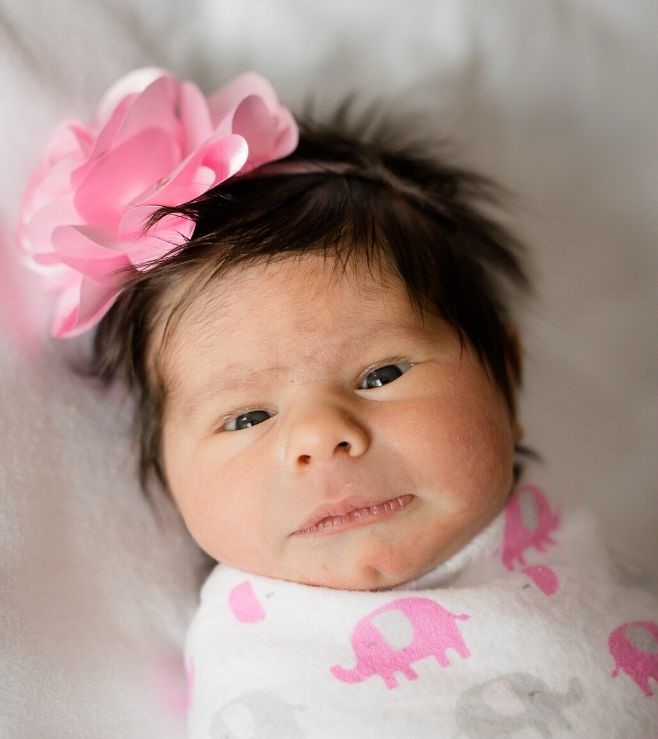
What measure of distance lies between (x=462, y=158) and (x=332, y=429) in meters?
0.80

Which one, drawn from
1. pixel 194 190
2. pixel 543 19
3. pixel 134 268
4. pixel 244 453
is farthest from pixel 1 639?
pixel 543 19

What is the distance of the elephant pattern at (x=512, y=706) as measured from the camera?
882 millimetres

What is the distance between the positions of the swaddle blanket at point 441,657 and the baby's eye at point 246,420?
18 cm

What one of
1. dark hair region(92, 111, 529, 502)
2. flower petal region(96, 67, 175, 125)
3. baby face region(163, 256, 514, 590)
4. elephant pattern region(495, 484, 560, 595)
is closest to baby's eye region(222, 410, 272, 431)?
baby face region(163, 256, 514, 590)

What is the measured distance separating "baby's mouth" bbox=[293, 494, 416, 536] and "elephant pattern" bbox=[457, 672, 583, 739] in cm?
20

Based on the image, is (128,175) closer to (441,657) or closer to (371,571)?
(371,571)

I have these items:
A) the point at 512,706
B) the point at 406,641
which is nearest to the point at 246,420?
the point at 406,641

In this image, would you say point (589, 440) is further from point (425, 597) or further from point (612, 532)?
point (425, 597)

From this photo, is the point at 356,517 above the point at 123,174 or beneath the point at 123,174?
beneath

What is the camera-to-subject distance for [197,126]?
1104 millimetres

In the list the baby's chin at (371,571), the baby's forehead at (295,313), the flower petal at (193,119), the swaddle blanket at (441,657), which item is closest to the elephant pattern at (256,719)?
the swaddle blanket at (441,657)

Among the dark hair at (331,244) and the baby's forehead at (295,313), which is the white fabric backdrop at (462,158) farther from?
the baby's forehead at (295,313)

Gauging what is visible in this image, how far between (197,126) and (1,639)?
64 cm

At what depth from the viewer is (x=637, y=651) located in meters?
0.97
